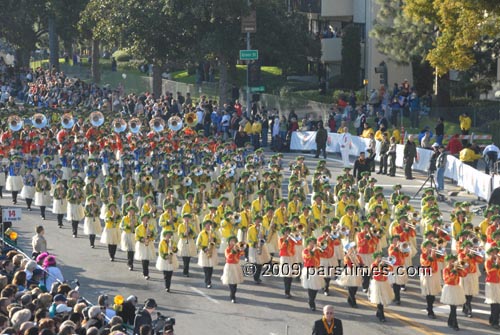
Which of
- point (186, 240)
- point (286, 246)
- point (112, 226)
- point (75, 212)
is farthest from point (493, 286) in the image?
point (75, 212)

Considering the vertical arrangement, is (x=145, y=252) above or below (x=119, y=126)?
below

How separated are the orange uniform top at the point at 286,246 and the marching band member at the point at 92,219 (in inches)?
229

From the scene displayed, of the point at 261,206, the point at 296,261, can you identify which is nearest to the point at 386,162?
the point at 261,206

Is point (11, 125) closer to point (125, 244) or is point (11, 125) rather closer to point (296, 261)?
point (125, 244)

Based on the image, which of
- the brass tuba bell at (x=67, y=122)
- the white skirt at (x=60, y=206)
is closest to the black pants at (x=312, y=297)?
the white skirt at (x=60, y=206)

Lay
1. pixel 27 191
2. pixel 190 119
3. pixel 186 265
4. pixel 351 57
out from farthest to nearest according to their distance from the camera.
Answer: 1. pixel 351 57
2. pixel 190 119
3. pixel 27 191
4. pixel 186 265

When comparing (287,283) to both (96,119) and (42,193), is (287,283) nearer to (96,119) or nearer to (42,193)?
(42,193)

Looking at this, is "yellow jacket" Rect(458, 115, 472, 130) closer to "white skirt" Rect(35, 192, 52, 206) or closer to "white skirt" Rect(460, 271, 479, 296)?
"white skirt" Rect(35, 192, 52, 206)

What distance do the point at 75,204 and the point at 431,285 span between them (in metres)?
10.6

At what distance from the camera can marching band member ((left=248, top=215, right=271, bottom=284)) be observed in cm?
2445

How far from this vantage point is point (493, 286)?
21141 mm

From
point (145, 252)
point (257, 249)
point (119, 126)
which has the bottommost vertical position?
point (145, 252)

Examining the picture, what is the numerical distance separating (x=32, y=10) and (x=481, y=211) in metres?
39.7

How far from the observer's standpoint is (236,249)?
22.8 m
